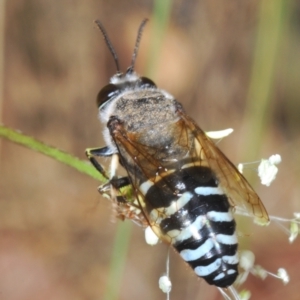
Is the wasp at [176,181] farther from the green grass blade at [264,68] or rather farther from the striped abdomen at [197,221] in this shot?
the green grass blade at [264,68]

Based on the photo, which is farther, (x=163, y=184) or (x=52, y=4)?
(x=52, y=4)

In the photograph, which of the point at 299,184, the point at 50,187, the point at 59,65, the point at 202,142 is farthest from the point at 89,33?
the point at 202,142

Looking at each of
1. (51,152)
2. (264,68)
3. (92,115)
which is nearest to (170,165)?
(51,152)

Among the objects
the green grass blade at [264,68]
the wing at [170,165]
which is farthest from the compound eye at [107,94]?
the green grass blade at [264,68]

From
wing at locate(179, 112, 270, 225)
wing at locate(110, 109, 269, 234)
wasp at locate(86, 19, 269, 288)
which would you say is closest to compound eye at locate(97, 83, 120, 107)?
wasp at locate(86, 19, 269, 288)

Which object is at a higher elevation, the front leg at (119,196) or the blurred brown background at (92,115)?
the front leg at (119,196)

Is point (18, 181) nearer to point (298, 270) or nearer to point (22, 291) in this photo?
point (22, 291)

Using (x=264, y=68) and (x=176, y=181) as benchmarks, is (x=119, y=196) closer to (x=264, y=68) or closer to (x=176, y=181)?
(x=176, y=181)
